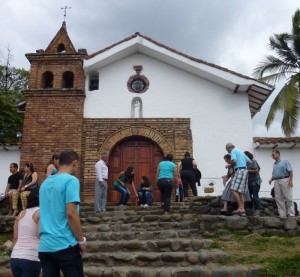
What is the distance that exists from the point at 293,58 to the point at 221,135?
346 inches

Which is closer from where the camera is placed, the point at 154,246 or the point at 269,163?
the point at 154,246

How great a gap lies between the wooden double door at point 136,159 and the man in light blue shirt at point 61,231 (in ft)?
28.9

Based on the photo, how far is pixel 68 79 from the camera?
13.5m

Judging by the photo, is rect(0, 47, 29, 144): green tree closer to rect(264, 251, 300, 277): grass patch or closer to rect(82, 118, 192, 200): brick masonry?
rect(82, 118, 192, 200): brick masonry

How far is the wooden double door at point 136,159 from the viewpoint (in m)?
12.2

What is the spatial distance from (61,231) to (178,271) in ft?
9.43

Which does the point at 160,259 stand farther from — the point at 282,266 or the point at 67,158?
the point at 67,158

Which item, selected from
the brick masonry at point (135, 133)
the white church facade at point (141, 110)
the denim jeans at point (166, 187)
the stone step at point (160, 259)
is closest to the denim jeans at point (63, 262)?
the stone step at point (160, 259)

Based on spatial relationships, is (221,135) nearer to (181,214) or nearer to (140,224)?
(181,214)

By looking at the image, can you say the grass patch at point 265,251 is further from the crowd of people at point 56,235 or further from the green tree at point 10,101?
the green tree at point 10,101

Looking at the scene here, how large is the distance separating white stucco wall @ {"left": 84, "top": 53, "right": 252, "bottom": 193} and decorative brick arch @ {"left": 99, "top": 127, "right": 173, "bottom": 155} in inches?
22.9

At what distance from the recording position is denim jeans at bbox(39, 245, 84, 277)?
10.4 ft

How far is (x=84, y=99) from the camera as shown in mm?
12727

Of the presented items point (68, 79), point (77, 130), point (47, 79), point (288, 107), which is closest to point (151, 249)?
point (77, 130)
